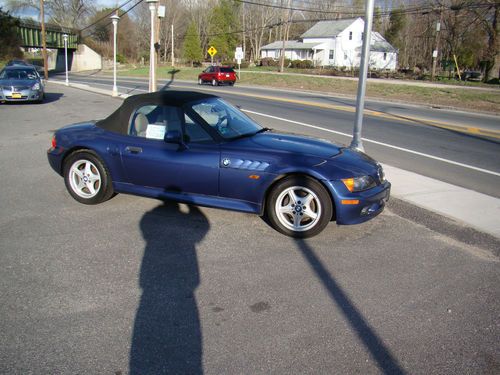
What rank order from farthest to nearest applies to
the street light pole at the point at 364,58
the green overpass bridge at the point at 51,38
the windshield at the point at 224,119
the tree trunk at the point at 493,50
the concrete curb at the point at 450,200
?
the green overpass bridge at the point at 51,38 < the tree trunk at the point at 493,50 < the street light pole at the point at 364,58 < the concrete curb at the point at 450,200 < the windshield at the point at 224,119

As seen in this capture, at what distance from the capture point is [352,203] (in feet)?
15.9

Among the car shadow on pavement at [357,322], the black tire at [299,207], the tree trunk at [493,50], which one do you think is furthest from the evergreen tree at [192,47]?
the car shadow on pavement at [357,322]

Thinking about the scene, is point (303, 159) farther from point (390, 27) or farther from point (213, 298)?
point (390, 27)

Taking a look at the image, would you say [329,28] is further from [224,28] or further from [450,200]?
[450,200]

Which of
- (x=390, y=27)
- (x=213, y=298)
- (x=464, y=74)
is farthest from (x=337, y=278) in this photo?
(x=390, y=27)

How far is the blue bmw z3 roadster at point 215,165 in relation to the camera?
4.95 m

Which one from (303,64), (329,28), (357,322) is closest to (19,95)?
(357,322)

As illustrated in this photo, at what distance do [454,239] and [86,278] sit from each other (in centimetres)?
388

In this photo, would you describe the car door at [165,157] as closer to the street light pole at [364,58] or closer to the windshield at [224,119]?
the windshield at [224,119]

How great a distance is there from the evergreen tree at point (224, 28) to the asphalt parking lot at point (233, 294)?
82.0 m

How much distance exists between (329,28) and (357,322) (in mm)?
78866

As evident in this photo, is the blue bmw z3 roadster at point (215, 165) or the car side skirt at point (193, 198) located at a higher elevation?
the blue bmw z3 roadster at point (215, 165)

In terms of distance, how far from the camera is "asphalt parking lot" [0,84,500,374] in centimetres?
299

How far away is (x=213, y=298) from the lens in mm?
3723
